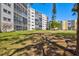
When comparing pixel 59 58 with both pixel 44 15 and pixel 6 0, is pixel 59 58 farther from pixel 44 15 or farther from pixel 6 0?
pixel 6 0

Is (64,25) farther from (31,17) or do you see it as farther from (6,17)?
(6,17)

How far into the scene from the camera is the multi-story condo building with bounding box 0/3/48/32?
254 centimetres

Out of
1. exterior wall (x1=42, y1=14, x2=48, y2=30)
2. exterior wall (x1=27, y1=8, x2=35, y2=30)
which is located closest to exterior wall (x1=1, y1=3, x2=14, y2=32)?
exterior wall (x1=27, y1=8, x2=35, y2=30)

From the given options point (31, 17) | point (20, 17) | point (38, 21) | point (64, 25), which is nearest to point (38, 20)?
point (38, 21)

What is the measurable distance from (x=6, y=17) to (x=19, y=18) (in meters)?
0.21

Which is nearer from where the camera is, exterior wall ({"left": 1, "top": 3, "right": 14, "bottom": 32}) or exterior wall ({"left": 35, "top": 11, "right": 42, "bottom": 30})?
exterior wall ({"left": 1, "top": 3, "right": 14, "bottom": 32})

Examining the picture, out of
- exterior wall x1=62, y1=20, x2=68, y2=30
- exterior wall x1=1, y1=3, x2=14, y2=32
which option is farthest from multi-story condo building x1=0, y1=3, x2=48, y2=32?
exterior wall x1=62, y1=20, x2=68, y2=30

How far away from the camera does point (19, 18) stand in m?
2.65

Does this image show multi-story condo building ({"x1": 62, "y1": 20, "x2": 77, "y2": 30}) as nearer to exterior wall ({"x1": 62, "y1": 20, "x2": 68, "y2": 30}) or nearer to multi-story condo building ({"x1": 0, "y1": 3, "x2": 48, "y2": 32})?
exterior wall ({"x1": 62, "y1": 20, "x2": 68, "y2": 30})

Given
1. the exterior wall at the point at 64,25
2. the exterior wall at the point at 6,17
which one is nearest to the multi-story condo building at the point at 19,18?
the exterior wall at the point at 6,17

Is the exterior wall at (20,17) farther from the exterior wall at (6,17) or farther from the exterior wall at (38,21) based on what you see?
the exterior wall at (38,21)

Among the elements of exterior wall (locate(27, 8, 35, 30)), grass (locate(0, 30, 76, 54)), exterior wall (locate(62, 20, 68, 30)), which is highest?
exterior wall (locate(27, 8, 35, 30))

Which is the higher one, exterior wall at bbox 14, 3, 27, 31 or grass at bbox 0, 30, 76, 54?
exterior wall at bbox 14, 3, 27, 31

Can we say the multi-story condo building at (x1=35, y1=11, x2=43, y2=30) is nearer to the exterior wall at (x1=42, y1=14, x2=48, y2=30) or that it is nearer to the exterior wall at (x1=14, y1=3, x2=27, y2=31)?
the exterior wall at (x1=42, y1=14, x2=48, y2=30)
